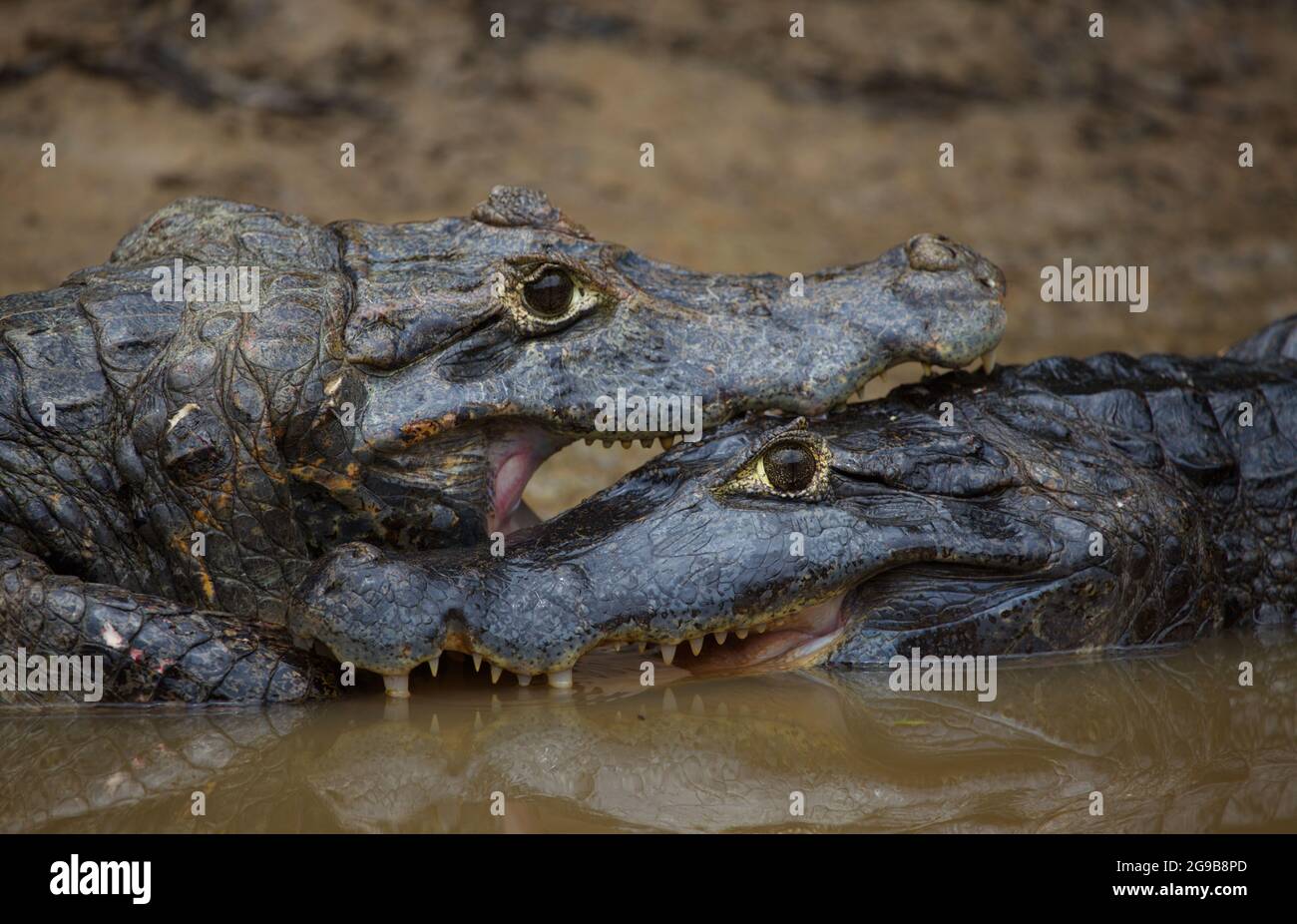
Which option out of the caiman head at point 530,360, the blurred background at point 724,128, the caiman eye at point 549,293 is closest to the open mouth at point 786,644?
the caiman head at point 530,360

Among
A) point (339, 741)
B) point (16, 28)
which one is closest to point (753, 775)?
point (339, 741)

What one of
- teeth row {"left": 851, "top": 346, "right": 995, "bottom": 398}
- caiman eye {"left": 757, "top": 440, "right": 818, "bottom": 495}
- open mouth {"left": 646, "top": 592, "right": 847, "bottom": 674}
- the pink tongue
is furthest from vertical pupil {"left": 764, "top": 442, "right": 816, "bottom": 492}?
the pink tongue

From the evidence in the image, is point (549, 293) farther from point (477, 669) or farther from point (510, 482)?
point (477, 669)

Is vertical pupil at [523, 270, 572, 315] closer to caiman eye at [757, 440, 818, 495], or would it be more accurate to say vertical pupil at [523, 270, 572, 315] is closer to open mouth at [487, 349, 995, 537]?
open mouth at [487, 349, 995, 537]

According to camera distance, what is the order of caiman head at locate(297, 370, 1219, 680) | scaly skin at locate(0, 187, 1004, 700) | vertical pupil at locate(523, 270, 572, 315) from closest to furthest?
1. caiman head at locate(297, 370, 1219, 680)
2. scaly skin at locate(0, 187, 1004, 700)
3. vertical pupil at locate(523, 270, 572, 315)

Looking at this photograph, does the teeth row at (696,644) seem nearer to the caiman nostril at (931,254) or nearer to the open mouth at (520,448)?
the open mouth at (520,448)

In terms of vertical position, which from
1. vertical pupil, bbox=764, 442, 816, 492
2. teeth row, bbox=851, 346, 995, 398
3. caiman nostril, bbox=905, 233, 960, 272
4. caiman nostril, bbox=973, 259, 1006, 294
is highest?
caiman nostril, bbox=905, 233, 960, 272

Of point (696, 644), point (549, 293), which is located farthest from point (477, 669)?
point (549, 293)
